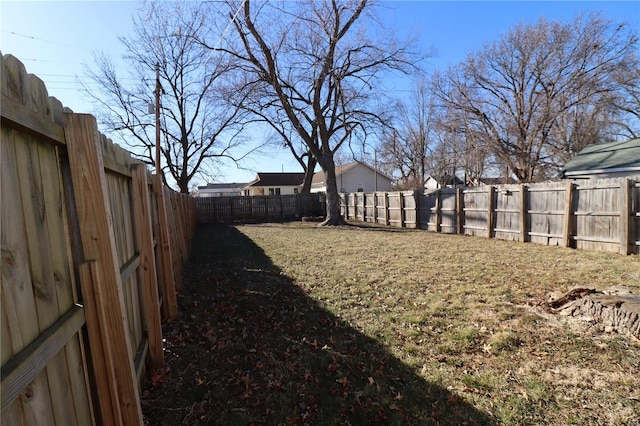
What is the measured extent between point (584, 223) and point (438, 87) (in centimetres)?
1877

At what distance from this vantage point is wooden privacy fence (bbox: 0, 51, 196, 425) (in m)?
1.08

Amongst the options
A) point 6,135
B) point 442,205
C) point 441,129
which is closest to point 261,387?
point 6,135

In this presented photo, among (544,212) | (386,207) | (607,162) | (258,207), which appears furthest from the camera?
(258,207)

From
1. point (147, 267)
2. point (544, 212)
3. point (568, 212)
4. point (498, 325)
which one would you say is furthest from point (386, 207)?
point (147, 267)

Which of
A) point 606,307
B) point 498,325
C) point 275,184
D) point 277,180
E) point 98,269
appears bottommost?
point 498,325

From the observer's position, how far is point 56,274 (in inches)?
54.5

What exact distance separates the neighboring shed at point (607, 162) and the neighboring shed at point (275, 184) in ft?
108

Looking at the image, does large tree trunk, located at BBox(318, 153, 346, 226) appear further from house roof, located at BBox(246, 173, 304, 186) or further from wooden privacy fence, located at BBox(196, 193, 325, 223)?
house roof, located at BBox(246, 173, 304, 186)

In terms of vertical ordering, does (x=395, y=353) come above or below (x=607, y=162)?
below

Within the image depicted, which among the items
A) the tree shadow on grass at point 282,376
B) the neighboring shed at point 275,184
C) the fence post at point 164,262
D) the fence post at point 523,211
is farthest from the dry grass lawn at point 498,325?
the neighboring shed at point 275,184

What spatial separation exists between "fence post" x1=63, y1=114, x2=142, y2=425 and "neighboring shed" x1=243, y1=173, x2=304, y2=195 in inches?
1688

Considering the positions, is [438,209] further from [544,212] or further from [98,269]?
[98,269]

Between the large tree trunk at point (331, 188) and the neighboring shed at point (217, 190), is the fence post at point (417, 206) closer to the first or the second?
the large tree trunk at point (331, 188)

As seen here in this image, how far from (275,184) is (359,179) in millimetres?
11240
